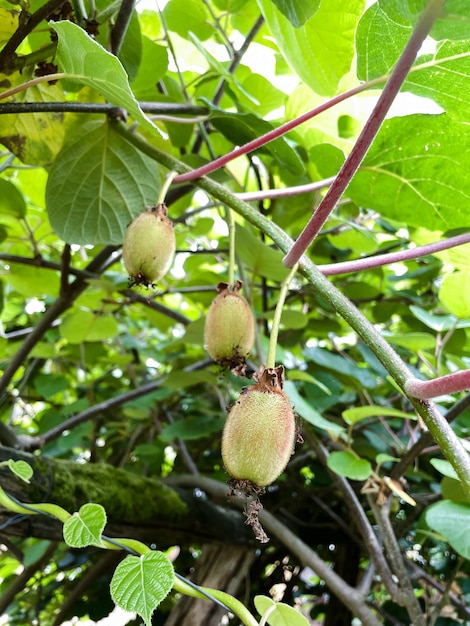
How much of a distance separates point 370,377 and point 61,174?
89 cm

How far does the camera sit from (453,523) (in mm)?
958

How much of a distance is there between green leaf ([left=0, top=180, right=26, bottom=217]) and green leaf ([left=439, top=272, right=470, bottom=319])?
3.12 feet

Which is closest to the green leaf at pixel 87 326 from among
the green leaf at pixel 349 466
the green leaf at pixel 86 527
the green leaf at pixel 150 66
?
the green leaf at pixel 150 66

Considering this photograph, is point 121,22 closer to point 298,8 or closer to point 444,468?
Result: point 298,8

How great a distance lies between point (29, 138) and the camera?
0.90 metres

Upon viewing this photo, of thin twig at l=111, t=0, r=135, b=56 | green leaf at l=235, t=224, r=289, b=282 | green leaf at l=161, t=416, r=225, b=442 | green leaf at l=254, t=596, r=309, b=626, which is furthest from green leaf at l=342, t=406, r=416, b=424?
thin twig at l=111, t=0, r=135, b=56

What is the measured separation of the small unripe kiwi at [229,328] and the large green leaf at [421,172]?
12.7 inches

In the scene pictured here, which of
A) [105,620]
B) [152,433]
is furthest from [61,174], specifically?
[105,620]

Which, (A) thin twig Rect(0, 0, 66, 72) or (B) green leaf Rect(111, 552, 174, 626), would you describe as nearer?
(B) green leaf Rect(111, 552, 174, 626)

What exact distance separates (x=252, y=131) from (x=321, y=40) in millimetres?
169

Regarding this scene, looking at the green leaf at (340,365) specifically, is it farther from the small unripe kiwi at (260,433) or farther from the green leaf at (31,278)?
the small unripe kiwi at (260,433)

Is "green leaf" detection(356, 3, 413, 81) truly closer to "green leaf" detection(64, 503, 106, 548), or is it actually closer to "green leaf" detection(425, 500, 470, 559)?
"green leaf" detection(64, 503, 106, 548)

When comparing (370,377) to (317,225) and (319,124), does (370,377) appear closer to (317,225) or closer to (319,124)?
(319,124)

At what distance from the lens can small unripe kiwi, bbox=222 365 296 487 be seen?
533 mm
